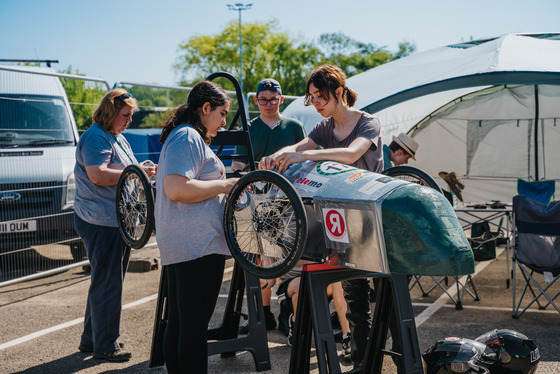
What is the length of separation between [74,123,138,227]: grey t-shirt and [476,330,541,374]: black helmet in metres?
2.80

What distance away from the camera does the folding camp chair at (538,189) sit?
25.3 ft

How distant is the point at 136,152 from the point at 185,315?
655 cm

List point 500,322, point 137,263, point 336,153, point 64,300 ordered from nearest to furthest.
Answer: point 336,153, point 500,322, point 64,300, point 137,263

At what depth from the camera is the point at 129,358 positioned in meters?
4.64

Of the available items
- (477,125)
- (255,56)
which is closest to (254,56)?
(255,56)

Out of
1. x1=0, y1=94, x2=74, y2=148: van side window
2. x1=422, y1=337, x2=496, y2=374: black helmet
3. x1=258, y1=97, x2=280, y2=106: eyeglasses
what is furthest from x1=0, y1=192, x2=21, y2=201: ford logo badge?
x1=422, y1=337, x2=496, y2=374: black helmet

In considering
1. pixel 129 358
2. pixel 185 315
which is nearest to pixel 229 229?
pixel 185 315

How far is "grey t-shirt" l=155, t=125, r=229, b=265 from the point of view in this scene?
10.5 feet

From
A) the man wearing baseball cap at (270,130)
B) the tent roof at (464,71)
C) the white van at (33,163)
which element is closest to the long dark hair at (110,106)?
the man wearing baseball cap at (270,130)

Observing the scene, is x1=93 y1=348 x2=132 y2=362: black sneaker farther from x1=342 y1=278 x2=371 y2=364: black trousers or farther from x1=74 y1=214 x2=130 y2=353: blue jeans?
x1=342 y1=278 x2=371 y2=364: black trousers

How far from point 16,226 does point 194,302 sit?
4556 millimetres

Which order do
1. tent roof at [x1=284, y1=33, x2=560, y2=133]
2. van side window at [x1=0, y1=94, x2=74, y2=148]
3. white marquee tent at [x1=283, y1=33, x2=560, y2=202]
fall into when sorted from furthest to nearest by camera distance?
white marquee tent at [x1=283, y1=33, x2=560, y2=202] → van side window at [x1=0, y1=94, x2=74, y2=148] → tent roof at [x1=284, y1=33, x2=560, y2=133]

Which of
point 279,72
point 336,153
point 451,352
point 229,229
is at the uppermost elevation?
point 279,72

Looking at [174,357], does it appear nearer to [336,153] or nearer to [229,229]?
[229,229]
